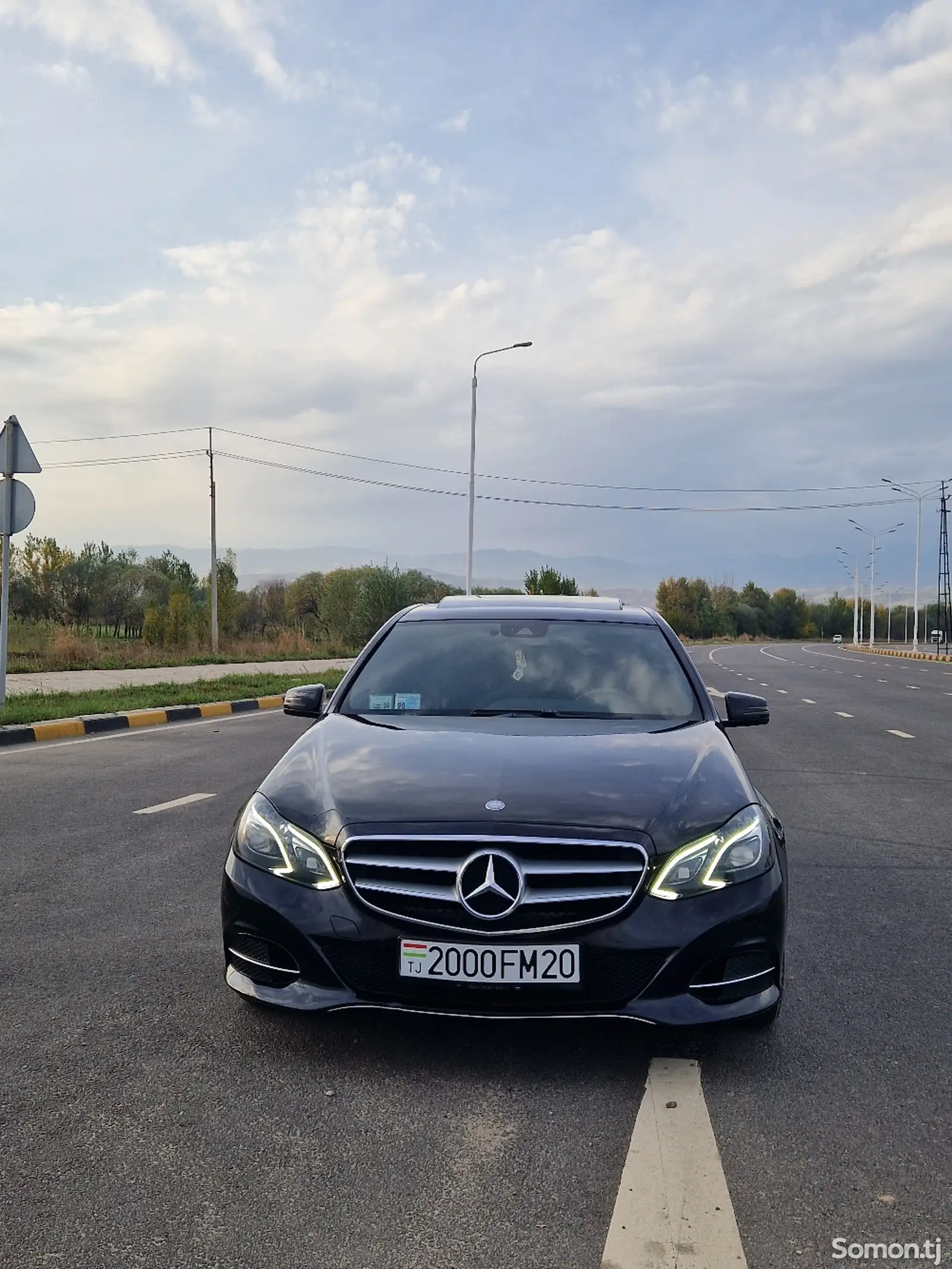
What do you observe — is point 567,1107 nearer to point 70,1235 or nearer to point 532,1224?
point 532,1224

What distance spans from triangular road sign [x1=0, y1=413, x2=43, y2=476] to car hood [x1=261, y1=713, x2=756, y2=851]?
10.1m

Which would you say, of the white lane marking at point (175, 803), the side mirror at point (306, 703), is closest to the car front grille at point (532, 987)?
the side mirror at point (306, 703)

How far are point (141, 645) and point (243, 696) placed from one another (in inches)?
524

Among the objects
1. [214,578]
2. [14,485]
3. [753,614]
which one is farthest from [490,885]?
[753,614]

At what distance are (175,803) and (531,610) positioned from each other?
3.73 meters

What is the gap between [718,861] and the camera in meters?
3.27

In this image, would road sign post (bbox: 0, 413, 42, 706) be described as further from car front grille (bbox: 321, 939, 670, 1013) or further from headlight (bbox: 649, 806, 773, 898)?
headlight (bbox: 649, 806, 773, 898)

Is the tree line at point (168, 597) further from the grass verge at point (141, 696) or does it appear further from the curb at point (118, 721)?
the curb at point (118, 721)

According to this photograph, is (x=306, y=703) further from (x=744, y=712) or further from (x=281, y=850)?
(x=744, y=712)

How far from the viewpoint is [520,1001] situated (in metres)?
3.13

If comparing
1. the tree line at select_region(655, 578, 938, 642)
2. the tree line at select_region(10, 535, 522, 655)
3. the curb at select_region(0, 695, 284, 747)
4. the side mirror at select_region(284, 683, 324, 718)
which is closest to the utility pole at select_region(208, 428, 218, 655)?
the tree line at select_region(10, 535, 522, 655)

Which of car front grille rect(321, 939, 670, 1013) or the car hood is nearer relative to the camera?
car front grille rect(321, 939, 670, 1013)

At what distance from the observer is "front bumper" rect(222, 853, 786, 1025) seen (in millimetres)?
3127

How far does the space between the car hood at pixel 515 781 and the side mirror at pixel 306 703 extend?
71 cm
